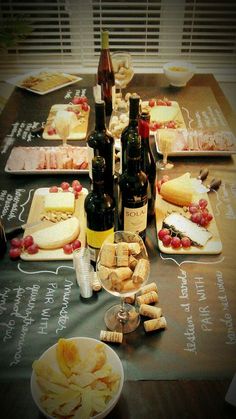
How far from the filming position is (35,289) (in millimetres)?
1047

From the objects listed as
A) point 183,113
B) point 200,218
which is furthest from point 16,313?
point 183,113

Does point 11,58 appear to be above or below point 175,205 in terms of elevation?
above

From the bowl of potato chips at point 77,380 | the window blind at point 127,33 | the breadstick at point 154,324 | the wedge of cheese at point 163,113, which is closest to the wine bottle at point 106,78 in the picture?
the wedge of cheese at point 163,113

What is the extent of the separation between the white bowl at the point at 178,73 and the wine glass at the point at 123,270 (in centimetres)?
147

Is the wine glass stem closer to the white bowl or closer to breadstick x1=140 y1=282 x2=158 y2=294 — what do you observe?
breadstick x1=140 y1=282 x2=158 y2=294

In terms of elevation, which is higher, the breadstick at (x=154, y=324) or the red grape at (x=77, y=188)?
the red grape at (x=77, y=188)

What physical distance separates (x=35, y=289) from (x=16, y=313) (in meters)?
Answer: 0.08

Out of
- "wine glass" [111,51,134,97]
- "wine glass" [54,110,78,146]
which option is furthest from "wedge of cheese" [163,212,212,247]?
"wine glass" [111,51,134,97]

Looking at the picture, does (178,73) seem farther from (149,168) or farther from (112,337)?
(112,337)

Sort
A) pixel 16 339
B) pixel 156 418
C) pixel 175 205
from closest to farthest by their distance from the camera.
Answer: pixel 156 418 < pixel 16 339 < pixel 175 205

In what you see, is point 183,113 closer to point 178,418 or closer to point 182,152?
point 182,152

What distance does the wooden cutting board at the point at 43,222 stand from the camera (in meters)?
1.14

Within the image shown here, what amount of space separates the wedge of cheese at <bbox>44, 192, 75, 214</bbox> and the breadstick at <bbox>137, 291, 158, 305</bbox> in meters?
0.42

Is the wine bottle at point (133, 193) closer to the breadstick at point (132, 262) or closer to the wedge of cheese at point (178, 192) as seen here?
the breadstick at point (132, 262)
